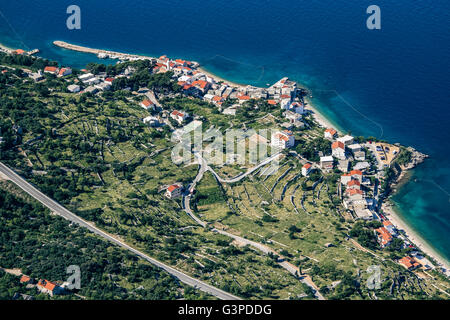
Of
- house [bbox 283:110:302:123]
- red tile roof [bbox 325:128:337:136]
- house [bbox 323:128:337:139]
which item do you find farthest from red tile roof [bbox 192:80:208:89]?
red tile roof [bbox 325:128:337:136]

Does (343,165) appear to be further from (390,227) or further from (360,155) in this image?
(390,227)

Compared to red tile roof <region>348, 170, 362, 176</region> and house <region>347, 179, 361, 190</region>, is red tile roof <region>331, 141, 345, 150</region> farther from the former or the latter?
house <region>347, 179, 361, 190</region>

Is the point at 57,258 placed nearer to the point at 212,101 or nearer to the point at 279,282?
the point at 279,282

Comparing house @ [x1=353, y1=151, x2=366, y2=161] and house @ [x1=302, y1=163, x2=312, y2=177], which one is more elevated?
house @ [x1=353, y1=151, x2=366, y2=161]

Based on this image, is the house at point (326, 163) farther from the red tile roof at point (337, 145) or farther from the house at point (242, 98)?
the house at point (242, 98)

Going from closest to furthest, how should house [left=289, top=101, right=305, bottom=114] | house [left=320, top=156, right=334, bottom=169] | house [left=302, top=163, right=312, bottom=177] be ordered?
1. house [left=302, top=163, right=312, bottom=177]
2. house [left=320, top=156, right=334, bottom=169]
3. house [left=289, top=101, right=305, bottom=114]

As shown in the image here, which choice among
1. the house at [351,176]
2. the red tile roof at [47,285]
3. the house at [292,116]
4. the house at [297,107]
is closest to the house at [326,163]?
the house at [351,176]
